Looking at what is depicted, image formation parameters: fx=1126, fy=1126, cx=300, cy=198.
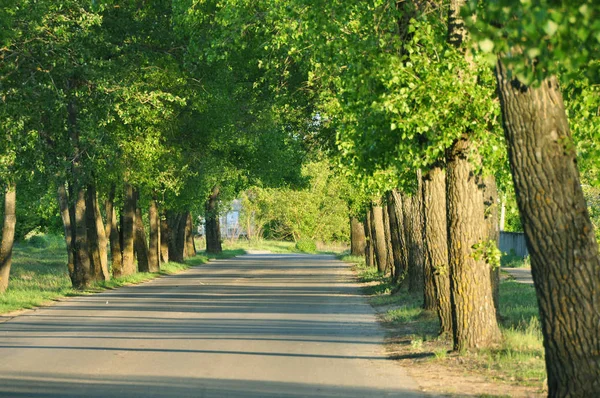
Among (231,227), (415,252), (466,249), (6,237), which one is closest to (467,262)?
(466,249)

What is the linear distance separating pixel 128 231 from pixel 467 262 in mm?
30759

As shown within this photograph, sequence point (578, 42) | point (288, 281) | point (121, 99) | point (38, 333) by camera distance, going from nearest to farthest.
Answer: point (578, 42), point (38, 333), point (121, 99), point (288, 281)

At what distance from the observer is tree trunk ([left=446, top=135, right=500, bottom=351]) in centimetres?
1597

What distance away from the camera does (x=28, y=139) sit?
28.3 metres

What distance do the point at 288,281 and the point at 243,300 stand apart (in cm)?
1248

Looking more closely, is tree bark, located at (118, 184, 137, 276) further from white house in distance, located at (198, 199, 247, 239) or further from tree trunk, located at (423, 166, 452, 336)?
white house in distance, located at (198, 199, 247, 239)

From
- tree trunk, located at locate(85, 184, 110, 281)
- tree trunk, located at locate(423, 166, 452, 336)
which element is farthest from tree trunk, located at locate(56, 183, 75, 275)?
tree trunk, located at locate(423, 166, 452, 336)

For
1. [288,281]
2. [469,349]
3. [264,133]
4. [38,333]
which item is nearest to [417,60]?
[469,349]

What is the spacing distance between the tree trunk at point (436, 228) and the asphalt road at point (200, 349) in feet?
4.80

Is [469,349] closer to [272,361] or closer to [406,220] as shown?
[272,361]

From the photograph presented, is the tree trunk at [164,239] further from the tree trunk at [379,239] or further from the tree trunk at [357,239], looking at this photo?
the tree trunk at [357,239]

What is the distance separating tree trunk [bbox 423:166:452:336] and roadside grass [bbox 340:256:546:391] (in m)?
0.93

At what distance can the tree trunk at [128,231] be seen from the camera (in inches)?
1773

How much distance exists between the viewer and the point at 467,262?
16094mm
